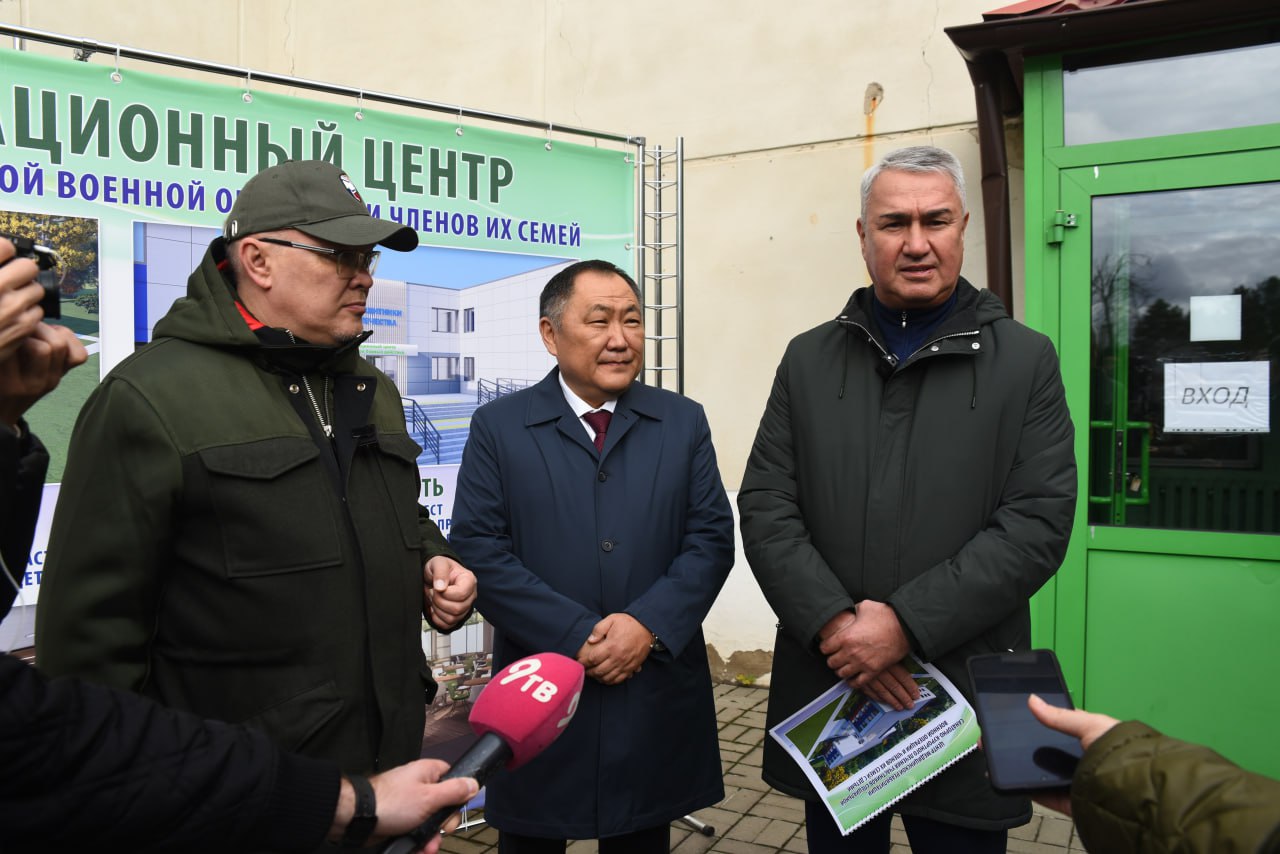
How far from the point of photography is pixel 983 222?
4.84 metres

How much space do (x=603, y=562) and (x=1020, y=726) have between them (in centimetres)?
134

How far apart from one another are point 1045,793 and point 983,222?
3.86m

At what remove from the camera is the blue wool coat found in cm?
261

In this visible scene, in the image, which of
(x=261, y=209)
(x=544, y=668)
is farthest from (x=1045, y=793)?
(x=261, y=209)

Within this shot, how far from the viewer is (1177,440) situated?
4195 millimetres

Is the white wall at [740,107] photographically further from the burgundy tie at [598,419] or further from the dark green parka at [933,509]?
the burgundy tie at [598,419]

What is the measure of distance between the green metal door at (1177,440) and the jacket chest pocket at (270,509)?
3.50 m

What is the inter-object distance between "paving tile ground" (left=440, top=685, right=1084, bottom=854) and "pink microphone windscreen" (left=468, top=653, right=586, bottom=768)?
2.21m

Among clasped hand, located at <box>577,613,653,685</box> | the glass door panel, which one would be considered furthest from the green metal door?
clasped hand, located at <box>577,613,653,685</box>

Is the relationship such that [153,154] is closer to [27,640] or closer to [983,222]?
[27,640]

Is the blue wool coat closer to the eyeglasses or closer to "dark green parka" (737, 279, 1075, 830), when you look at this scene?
"dark green parka" (737, 279, 1075, 830)

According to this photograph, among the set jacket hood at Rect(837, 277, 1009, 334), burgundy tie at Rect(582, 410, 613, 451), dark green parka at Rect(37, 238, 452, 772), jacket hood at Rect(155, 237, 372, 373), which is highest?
jacket hood at Rect(837, 277, 1009, 334)

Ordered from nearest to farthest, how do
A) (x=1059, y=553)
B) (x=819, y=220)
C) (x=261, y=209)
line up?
(x=261, y=209)
(x=1059, y=553)
(x=819, y=220)

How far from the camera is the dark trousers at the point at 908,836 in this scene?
2350mm
